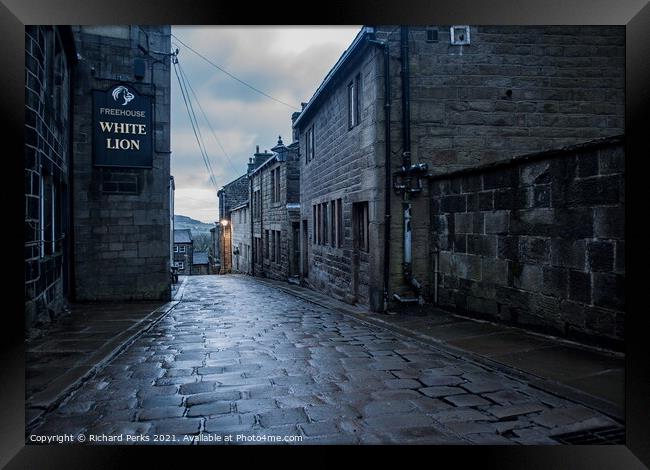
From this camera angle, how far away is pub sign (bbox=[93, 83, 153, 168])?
1071cm

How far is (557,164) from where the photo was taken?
5.79 m

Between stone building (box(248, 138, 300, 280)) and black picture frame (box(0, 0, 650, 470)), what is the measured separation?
51.1 ft

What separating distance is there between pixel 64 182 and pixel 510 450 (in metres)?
10.2

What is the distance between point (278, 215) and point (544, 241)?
51.8ft

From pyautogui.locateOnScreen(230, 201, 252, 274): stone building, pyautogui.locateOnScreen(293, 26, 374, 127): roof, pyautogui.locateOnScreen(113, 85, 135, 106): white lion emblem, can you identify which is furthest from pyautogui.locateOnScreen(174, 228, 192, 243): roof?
pyautogui.locateOnScreen(113, 85, 135, 106): white lion emblem

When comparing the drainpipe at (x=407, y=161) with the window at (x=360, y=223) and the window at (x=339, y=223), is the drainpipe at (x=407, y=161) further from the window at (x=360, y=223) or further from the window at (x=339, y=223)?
the window at (x=339, y=223)

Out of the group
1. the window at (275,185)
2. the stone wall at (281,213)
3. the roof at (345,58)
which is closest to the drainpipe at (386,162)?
the roof at (345,58)

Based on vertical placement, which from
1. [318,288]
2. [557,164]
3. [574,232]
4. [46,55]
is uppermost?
[46,55]

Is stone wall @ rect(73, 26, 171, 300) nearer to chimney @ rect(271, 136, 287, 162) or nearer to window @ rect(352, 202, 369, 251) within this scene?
window @ rect(352, 202, 369, 251)

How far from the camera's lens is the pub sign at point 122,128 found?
422 inches

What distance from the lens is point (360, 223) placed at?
10.6 m

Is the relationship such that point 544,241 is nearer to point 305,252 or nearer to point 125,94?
point 125,94

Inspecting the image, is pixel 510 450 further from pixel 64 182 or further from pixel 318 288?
pixel 318 288
